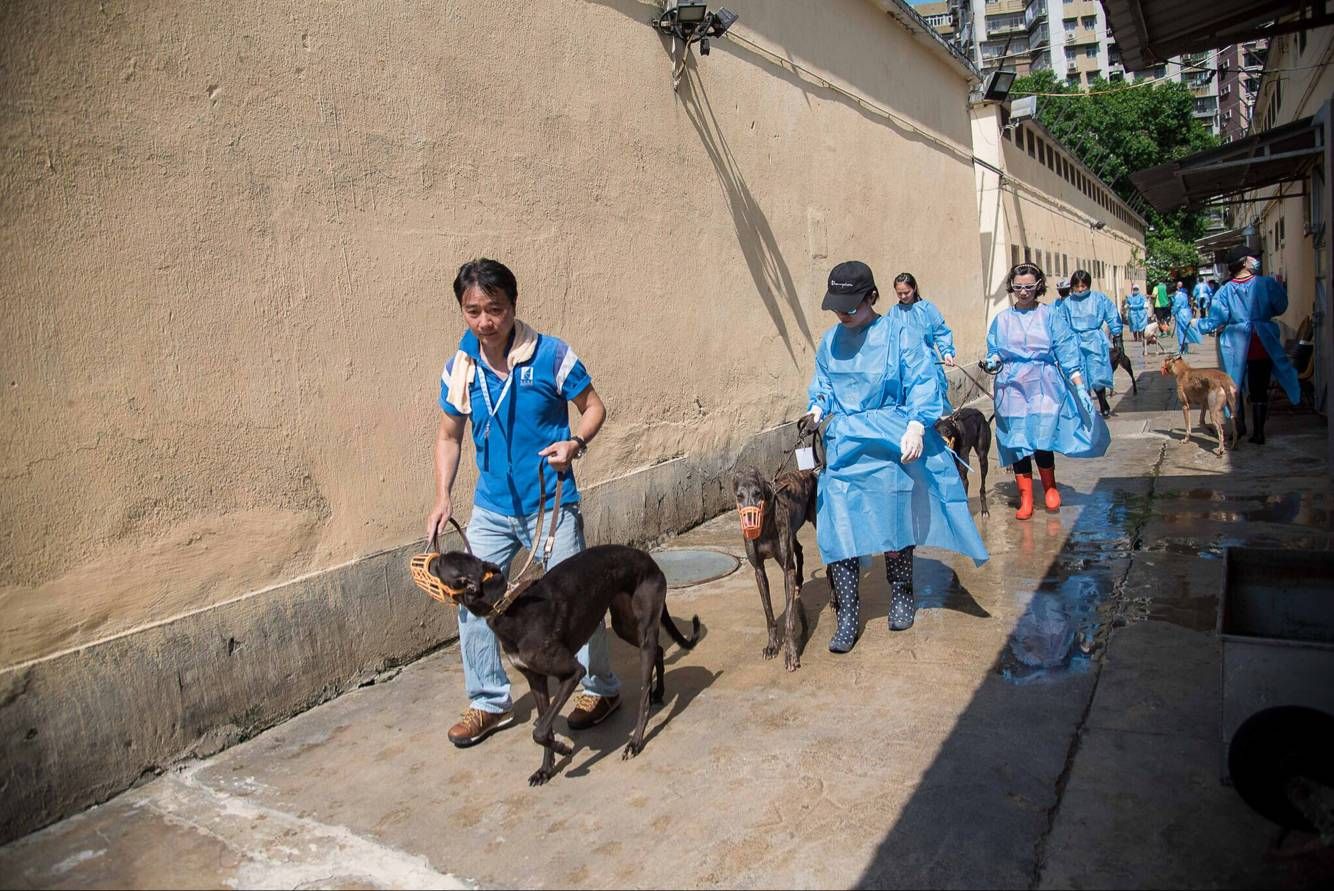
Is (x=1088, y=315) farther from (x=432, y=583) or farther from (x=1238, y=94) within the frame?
(x=1238, y=94)

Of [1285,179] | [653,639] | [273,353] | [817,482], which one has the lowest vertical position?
[653,639]

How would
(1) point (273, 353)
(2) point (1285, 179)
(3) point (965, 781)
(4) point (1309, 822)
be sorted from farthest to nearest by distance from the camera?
(2) point (1285, 179) < (1) point (273, 353) < (3) point (965, 781) < (4) point (1309, 822)

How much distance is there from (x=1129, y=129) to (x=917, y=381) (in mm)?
A: 47854

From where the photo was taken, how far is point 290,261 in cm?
441

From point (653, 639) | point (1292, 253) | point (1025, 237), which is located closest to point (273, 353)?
point (653, 639)

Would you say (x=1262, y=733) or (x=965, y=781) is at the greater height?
(x=1262, y=733)

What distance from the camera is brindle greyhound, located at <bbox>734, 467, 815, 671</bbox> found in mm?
4309

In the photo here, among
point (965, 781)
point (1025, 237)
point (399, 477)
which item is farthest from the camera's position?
point (1025, 237)

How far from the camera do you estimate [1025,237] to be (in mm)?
20906

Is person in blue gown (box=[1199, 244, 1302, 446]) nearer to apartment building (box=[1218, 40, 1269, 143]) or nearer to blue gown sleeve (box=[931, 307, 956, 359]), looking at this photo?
blue gown sleeve (box=[931, 307, 956, 359])

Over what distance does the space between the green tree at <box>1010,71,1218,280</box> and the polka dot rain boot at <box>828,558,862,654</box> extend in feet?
150

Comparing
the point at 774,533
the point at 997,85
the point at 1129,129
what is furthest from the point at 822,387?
the point at 1129,129

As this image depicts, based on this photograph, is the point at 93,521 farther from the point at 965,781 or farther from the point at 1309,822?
the point at 1309,822

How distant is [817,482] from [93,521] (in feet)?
10.8
